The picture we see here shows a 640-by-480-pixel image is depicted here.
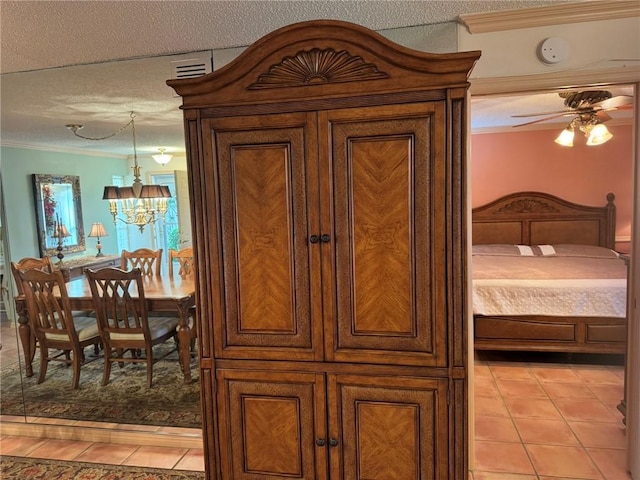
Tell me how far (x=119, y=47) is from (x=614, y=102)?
3240 mm

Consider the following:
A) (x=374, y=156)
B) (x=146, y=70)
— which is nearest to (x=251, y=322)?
(x=374, y=156)

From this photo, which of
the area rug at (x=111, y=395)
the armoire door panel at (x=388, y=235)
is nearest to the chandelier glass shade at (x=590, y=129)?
the armoire door panel at (x=388, y=235)

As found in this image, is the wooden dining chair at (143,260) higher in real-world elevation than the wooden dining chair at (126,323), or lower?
higher

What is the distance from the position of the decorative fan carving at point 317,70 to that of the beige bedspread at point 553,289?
9.37 feet

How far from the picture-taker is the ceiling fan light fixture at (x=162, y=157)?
2.72m

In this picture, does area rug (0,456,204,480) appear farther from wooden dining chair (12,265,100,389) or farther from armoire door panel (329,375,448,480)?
armoire door panel (329,375,448,480)

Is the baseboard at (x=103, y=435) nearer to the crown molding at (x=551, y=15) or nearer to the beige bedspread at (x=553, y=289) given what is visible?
the beige bedspread at (x=553, y=289)

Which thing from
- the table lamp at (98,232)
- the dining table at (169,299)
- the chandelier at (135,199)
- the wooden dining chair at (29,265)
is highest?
the chandelier at (135,199)

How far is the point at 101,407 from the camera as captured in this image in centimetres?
306

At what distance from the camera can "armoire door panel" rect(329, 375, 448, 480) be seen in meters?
1.80

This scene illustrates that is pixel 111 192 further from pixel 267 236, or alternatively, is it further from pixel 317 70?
pixel 317 70

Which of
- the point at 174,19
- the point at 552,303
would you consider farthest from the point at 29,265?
the point at 552,303

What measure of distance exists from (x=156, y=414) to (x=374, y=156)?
2272mm

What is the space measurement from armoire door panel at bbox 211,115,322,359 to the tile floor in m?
1.31
